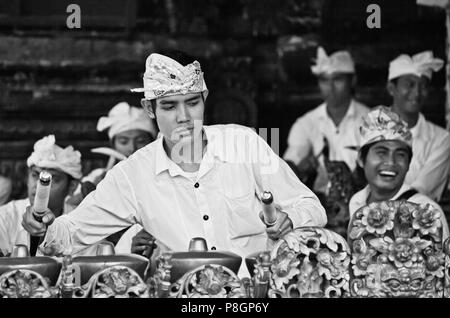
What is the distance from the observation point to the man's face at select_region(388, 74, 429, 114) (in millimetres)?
8953

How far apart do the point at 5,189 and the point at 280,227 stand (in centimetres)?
371

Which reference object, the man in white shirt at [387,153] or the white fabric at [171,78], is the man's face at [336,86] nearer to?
the man in white shirt at [387,153]

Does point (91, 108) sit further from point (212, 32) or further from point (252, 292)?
point (252, 292)

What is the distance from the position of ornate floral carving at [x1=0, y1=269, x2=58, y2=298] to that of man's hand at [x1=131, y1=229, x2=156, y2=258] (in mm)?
1521

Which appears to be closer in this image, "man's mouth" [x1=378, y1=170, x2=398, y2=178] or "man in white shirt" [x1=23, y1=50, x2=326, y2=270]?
"man in white shirt" [x1=23, y1=50, x2=326, y2=270]

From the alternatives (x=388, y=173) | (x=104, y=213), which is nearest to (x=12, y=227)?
(x=104, y=213)

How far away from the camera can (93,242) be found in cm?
620

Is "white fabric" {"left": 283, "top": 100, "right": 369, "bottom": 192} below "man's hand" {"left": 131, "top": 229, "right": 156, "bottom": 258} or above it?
above

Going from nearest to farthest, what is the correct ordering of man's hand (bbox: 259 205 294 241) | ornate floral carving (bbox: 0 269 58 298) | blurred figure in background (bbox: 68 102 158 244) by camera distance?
1. ornate floral carving (bbox: 0 269 58 298)
2. man's hand (bbox: 259 205 294 241)
3. blurred figure in background (bbox: 68 102 158 244)

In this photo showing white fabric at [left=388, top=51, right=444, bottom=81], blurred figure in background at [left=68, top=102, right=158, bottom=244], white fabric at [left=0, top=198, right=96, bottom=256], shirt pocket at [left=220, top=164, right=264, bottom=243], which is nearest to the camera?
shirt pocket at [left=220, top=164, right=264, bottom=243]

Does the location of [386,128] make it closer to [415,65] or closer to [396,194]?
[396,194]

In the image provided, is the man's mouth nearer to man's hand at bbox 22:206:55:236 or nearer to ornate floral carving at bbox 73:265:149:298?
man's hand at bbox 22:206:55:236

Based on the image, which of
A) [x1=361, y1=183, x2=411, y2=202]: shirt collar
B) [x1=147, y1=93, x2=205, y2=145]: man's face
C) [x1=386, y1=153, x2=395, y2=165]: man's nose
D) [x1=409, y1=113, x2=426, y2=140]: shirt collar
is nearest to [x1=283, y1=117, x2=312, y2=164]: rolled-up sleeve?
[x1=409, y1=113, x2=426, y2=140]: shirt collar

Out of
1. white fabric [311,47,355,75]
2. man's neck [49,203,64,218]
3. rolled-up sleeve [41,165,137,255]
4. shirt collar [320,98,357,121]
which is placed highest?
white fabric [311,47,355,75]
